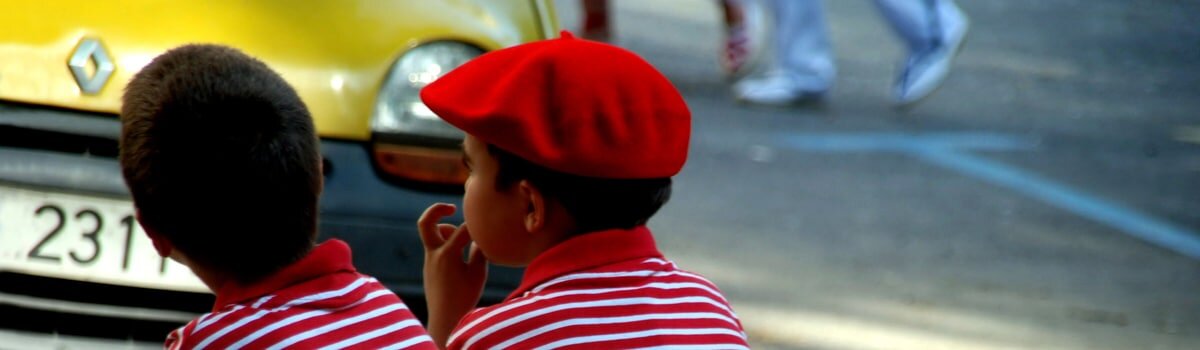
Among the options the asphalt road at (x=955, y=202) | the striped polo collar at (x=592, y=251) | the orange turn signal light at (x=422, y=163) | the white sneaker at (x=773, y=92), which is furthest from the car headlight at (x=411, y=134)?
the white sneaker at (x=773, y=92)

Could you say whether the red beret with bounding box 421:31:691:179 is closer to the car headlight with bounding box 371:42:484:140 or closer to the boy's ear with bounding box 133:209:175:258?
the boy's ear with bounding box 133:209:175:258

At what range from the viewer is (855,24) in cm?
1078

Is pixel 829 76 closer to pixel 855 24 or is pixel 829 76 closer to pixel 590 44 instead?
pixel 855 24

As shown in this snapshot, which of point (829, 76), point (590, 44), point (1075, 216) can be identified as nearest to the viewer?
point (590, 44)

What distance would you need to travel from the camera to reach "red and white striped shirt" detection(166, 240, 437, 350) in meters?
1.89

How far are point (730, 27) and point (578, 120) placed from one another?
259 inches

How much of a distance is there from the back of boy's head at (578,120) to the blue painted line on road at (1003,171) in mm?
3992

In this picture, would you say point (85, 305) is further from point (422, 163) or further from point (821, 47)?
point (821, 47)

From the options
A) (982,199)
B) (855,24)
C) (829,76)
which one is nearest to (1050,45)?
(855,24)

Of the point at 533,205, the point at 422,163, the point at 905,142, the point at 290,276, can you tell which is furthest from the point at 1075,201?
the point at 290,276

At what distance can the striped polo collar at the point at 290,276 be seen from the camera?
1932 millimetres

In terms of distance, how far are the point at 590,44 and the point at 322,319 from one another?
1.43ft

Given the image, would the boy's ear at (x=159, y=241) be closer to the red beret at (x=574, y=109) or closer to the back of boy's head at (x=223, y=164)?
the back of boy's head at (x=223, y=164)

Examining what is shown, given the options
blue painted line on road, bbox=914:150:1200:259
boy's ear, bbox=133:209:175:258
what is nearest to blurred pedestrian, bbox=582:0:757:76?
blue painted line on road, bbox=914:150:1200:259
